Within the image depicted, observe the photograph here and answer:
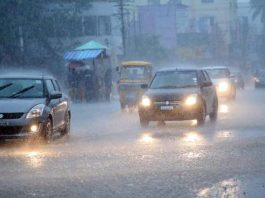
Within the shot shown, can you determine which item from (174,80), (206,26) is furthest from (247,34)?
(174,80)

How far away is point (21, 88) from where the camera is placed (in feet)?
53.4

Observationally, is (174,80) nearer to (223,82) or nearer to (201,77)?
(201,77)

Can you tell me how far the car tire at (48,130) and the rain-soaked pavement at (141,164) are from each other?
0.24 meters

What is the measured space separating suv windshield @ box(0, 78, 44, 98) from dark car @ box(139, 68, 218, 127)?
4015 mm

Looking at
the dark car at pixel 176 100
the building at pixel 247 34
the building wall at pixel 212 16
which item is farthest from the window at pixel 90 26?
the dark car at pixel 176 100

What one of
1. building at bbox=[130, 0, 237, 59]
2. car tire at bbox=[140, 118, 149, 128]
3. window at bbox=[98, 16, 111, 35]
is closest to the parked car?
car tire at bbox=[140, 118, 149, 128]

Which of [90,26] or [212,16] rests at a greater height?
[90,26]

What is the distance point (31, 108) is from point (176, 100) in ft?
17.7

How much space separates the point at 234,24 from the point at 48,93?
76687 millimetres

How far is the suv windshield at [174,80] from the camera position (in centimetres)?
2047

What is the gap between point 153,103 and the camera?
19562mm

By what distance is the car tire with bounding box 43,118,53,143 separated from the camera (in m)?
15.4

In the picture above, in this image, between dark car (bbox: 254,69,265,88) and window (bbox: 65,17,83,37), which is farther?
window (bbox: 65,17,83,37)

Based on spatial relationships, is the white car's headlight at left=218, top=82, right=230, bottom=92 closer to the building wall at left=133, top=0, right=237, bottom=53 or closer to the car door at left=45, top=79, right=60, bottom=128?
the car door at left=45, top=79, right=60, bottom=128
